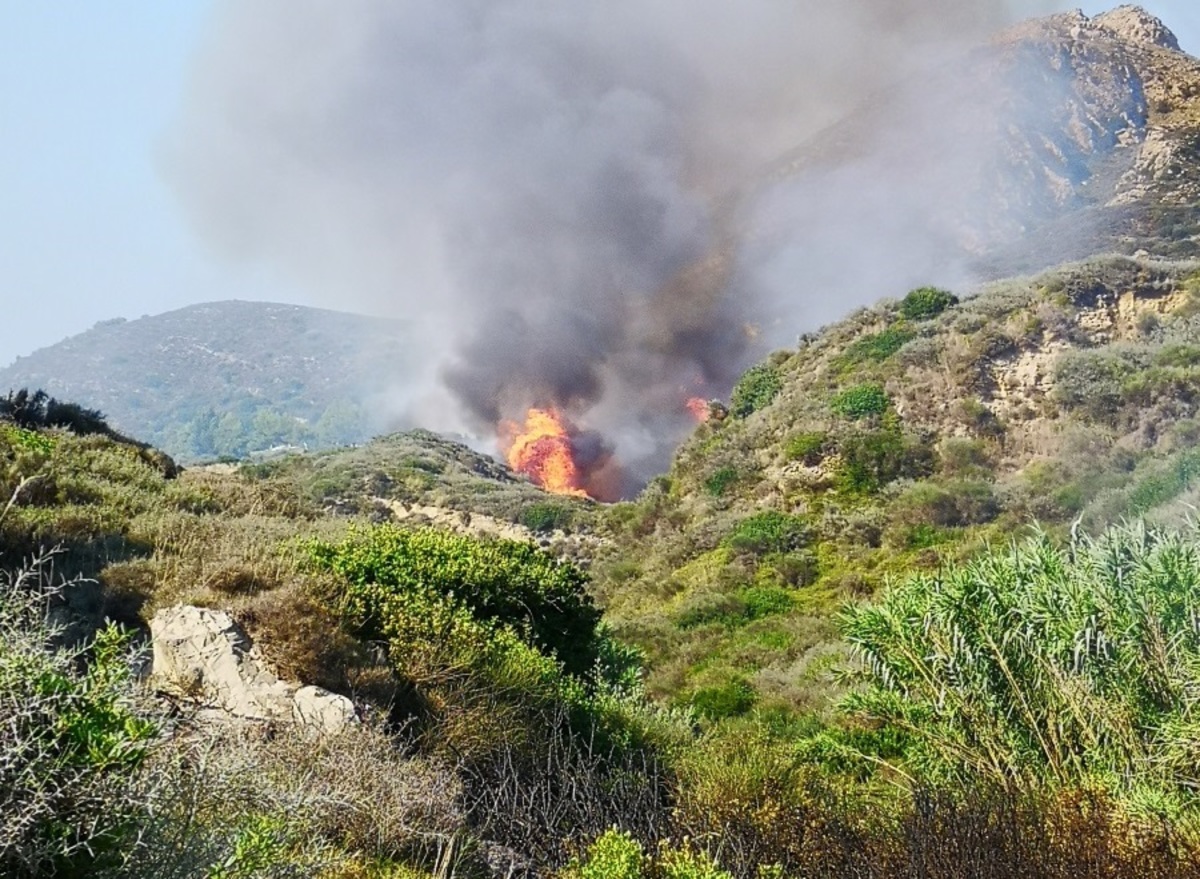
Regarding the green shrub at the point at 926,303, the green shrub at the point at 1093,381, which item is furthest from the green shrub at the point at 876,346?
the green shrub at the point at 1093,381

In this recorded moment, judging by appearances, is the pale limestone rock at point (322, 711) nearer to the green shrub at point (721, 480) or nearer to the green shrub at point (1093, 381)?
the green shrub at point (1093, 381)

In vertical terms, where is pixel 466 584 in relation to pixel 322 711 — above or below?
above

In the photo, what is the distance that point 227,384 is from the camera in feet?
540

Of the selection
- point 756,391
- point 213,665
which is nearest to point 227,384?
point 756,391

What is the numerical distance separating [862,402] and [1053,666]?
22.9 metres

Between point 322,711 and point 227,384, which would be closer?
point 322,711

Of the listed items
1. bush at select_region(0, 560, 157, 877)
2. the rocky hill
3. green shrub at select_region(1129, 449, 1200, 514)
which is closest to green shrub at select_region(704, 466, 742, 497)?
green shrub at select_region(1129, 449, 1200, 514)

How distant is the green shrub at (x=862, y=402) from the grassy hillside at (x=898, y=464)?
68 millimetres

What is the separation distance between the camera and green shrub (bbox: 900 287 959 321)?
32.6 metres

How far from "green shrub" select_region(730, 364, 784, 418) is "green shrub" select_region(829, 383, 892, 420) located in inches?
174

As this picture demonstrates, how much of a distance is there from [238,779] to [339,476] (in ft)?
119

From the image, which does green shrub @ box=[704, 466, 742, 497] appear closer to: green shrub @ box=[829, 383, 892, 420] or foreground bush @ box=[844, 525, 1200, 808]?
green shrub @ box=[829, 383, 892, 420]

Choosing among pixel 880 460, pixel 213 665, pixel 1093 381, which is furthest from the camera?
pixel 880 460

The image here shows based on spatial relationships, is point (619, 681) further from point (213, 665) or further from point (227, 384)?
point (227, 384)
